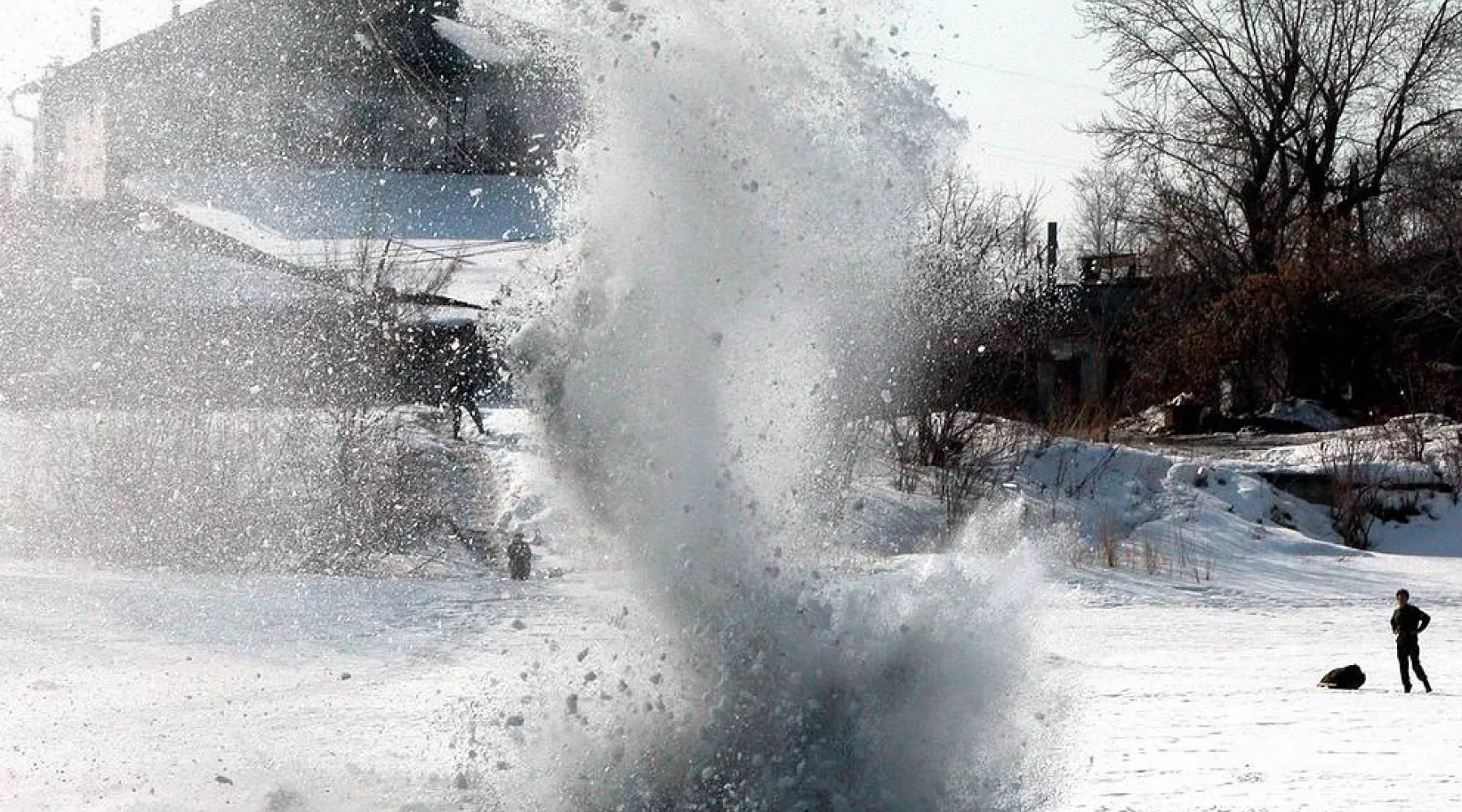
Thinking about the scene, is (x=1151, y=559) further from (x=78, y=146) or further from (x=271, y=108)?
(x=78, y=146)

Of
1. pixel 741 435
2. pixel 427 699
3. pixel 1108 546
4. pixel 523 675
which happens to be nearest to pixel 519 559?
pixel 427 699

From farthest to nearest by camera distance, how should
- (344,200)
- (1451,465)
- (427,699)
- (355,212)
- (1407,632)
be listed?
(344,200)
(355,212)
(1451,465)
(1407,632)
(427,699)

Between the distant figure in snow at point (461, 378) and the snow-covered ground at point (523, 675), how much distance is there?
1.60 ft

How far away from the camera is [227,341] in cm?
2075

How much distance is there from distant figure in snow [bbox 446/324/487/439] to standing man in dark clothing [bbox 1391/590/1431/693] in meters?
11.6

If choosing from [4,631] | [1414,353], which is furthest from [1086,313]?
[4,631]

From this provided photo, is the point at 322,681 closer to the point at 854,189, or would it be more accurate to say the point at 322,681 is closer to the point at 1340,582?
the point at 854,189

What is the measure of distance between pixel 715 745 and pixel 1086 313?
106ft

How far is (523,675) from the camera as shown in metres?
8.07

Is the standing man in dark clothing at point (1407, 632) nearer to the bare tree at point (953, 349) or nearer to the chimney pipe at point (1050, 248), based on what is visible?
the bare tree at point (953, 349)

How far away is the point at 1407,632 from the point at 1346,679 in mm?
684

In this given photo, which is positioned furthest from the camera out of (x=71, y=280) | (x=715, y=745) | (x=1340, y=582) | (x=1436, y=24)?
(x=1436, y=24)

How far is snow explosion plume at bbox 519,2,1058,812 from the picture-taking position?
785cm

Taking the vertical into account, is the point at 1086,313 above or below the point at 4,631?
above
